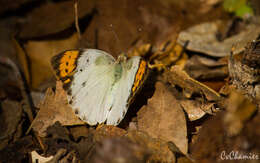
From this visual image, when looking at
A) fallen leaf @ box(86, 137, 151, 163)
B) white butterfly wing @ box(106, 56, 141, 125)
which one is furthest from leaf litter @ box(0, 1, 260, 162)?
white butterfly wing @ box(106, 56, 141, 125)

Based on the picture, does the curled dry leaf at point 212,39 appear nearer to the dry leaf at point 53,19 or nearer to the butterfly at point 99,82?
the butterfly at point 99,82

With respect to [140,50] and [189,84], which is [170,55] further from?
[189,84]

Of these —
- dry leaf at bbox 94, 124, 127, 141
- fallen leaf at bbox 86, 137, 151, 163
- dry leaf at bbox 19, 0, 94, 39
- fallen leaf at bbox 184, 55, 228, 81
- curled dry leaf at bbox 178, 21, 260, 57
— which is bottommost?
dry leaf at bbox 94, 124, 127, 141

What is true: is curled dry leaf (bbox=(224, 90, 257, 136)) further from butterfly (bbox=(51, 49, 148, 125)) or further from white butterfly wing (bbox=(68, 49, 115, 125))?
white butterfly wing (bbox=(68, 49, 115, 125))

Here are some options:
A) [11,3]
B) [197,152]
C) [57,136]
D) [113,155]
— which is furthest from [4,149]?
[11,3]

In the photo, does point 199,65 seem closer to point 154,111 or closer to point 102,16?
point 154,111

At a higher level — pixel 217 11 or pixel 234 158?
pixel 217 11
